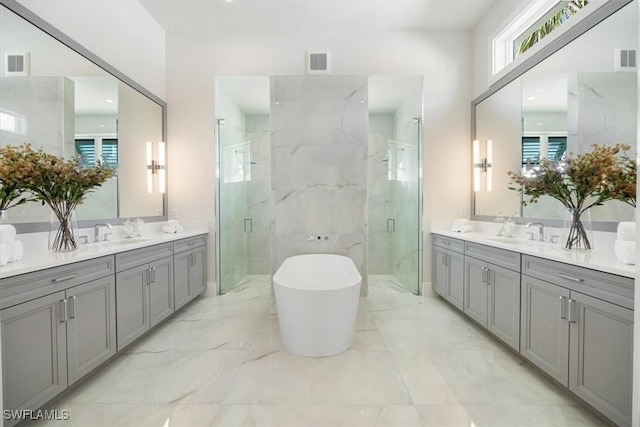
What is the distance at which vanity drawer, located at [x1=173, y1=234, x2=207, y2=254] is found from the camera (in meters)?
3.13

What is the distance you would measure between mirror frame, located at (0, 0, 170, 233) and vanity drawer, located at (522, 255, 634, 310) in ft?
11.6

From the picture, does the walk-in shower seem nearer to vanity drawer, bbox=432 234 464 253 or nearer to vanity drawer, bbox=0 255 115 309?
vanity drawer, bbox=432 234 464 253

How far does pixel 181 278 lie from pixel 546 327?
3.29m

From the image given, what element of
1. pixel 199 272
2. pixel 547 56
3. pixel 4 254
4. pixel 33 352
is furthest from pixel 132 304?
pixel 547 56

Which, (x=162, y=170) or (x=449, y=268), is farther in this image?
(x=162, y=170)

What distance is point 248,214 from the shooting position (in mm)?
4691

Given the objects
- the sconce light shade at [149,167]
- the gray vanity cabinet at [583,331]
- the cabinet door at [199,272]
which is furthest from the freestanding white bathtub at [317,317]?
the sconce light shade at [149,167]

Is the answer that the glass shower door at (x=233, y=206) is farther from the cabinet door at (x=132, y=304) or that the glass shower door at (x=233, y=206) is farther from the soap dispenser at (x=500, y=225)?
the soap dispenser at (x=500, y=225)

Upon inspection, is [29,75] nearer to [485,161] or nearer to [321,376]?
[321,376]

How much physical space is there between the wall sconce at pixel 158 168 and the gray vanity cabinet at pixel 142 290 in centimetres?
105

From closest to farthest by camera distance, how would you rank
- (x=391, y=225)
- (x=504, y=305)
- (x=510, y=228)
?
1. (x=504, y=305)
2. (x=510, y=228)
3. (x=391, y=225)

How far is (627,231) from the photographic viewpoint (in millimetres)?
1738

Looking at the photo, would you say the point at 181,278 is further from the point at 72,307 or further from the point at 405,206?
the point at 405,206

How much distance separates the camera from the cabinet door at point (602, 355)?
1.42 meters
